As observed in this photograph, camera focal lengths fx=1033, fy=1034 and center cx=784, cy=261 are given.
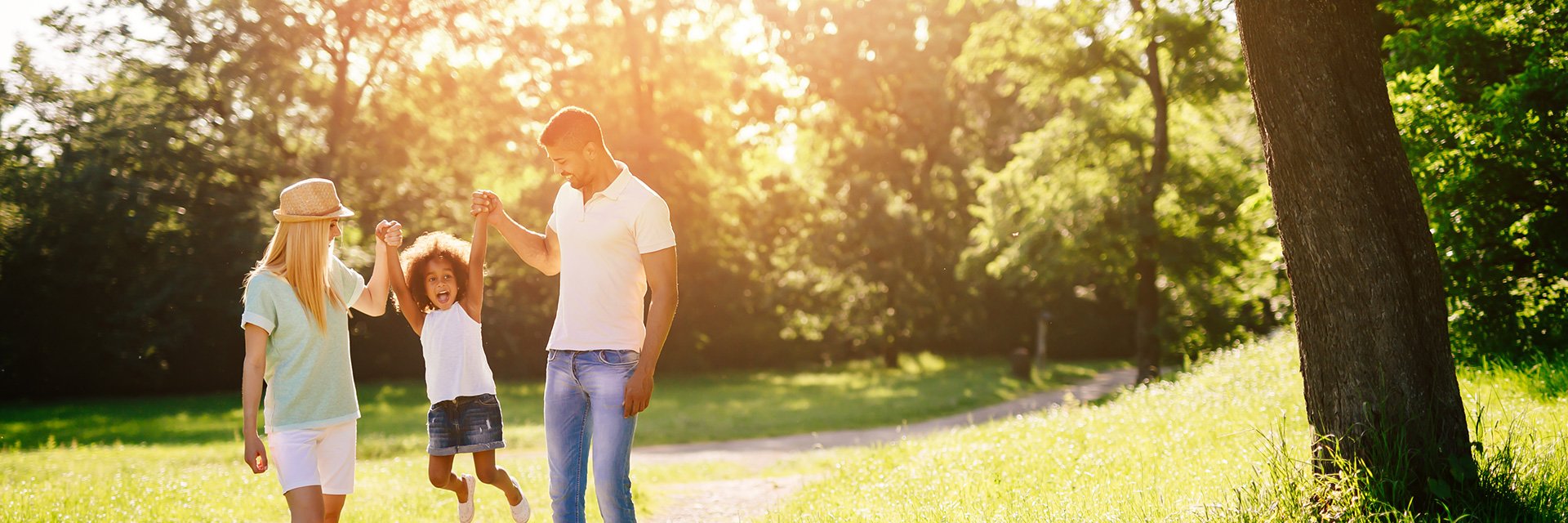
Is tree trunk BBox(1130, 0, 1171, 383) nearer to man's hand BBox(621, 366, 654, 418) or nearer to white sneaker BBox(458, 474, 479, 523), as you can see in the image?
white sneaker BBox(458, 474, 479, 523)

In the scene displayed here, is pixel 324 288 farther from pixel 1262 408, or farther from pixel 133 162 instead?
pixel 133 162

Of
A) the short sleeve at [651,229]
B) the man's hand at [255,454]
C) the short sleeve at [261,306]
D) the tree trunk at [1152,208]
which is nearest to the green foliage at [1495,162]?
the short sleeve at [651,229]

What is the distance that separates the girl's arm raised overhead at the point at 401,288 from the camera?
15.8ft

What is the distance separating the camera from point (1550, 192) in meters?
9.14

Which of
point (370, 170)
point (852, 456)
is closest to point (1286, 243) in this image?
point (852, 456)

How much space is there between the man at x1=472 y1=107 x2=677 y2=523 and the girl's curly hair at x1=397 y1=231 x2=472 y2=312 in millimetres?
1356

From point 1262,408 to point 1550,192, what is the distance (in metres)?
3.65

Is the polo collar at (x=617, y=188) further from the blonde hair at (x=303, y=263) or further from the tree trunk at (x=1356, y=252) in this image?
the tree trunk at (x=1356, y=252)

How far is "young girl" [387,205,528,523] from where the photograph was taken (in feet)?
17.3

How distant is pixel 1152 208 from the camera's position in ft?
66.2

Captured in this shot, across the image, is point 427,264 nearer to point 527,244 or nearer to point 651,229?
point 527,244

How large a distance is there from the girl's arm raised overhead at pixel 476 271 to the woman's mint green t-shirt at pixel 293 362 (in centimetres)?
72

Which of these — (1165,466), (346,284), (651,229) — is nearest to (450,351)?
(346,284)

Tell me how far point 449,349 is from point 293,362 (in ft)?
3.42
